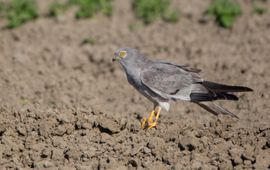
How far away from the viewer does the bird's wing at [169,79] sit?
972 centimetres

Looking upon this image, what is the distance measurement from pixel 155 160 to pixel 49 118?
1609 mm

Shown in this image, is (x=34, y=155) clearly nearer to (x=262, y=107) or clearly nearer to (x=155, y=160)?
(x=155, y=160)

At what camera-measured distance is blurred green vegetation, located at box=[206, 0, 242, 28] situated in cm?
1533

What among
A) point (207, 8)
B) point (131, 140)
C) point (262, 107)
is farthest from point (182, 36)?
point (131, 140)

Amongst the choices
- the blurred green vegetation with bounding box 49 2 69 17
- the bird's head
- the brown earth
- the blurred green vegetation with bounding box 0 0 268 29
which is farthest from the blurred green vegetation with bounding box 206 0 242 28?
the bird's head

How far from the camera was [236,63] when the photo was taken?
13.2 meters

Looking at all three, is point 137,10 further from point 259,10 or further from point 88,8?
point 259,10

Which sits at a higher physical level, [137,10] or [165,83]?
[165,83]

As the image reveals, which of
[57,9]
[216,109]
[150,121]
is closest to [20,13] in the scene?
[57,9]

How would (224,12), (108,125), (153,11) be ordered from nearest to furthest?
(108,125), (224,12), (153,11)

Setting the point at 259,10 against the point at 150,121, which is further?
the point at 259,10

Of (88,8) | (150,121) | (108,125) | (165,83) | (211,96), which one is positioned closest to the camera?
(108,125)

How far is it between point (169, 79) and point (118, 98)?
2720 millimetres

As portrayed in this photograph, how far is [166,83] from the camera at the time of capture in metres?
9.83
